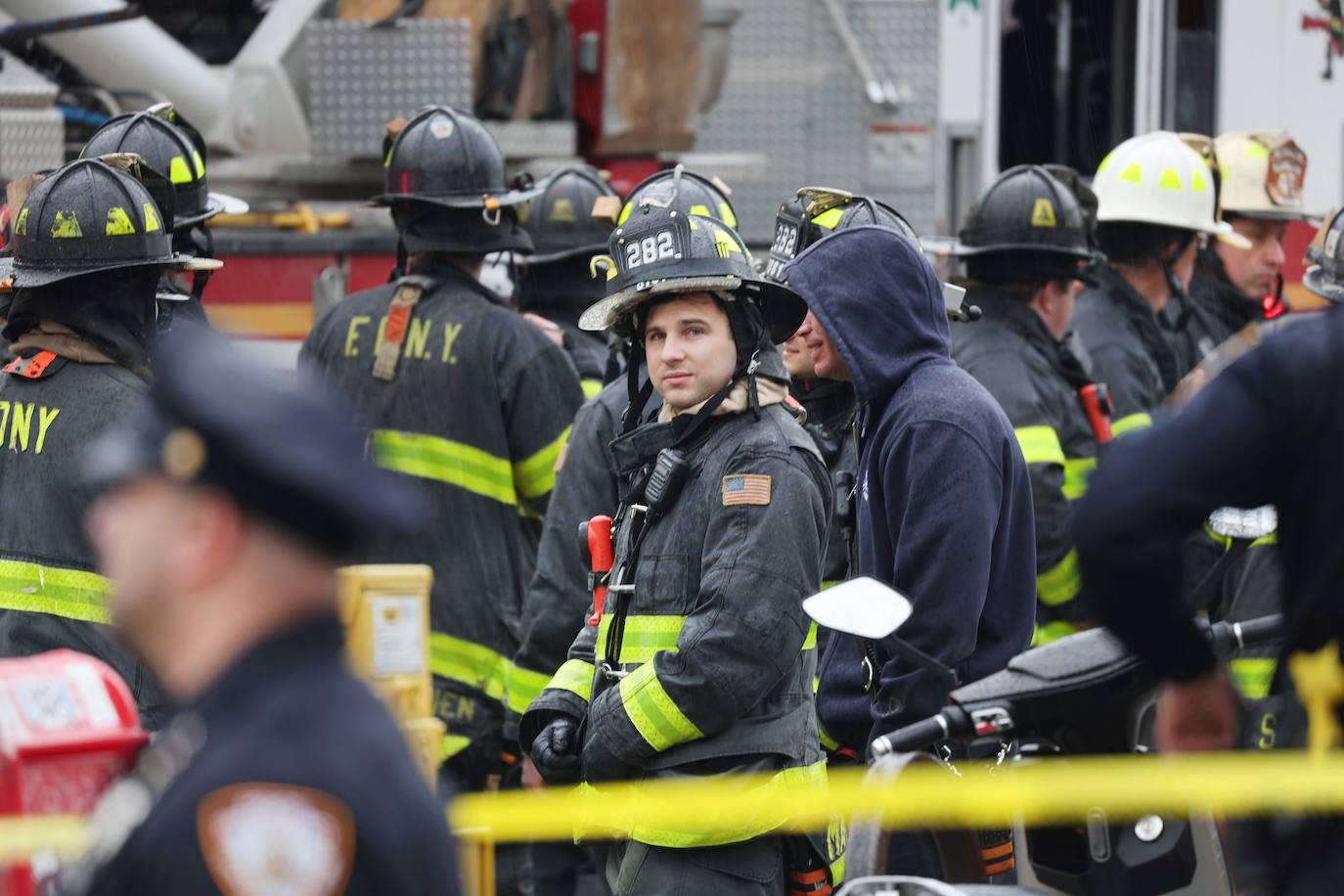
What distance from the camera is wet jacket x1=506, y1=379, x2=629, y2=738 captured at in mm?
4953

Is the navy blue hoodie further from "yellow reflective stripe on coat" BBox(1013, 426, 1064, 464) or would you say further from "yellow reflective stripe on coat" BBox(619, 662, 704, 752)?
"yellow reflective stripe on coat" BBox(1013, 426, 1064, 464)

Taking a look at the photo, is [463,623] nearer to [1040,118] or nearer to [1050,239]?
[1050,239]

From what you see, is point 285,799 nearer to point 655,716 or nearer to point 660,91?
point 655,716

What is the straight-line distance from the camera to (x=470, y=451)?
5641 mm

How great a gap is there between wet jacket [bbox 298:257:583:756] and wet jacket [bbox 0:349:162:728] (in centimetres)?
142

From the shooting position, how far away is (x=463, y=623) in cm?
567

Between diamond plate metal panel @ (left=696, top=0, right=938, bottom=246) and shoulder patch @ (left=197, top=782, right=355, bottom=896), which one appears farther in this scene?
diamond plate metal panel @ (left=696, top=0, right=938, bottom=246)

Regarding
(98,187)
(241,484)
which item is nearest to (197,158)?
(98,187)

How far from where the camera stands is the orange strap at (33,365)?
4324 mm

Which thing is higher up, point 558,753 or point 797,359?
point 797,359

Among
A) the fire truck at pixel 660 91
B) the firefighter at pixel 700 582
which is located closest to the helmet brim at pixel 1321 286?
the fire truck at pixel 660 91

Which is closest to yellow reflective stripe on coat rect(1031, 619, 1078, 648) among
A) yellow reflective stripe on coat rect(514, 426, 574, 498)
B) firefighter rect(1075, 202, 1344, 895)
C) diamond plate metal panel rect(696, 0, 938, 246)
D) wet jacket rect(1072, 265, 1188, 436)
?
wet jacket rect(1072, 265, 1188, 436)

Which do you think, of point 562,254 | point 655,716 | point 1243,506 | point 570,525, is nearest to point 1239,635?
point 1243,506

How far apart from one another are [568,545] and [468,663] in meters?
0.86
